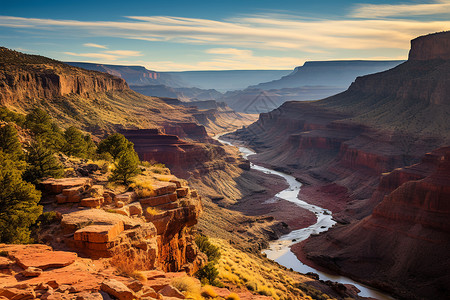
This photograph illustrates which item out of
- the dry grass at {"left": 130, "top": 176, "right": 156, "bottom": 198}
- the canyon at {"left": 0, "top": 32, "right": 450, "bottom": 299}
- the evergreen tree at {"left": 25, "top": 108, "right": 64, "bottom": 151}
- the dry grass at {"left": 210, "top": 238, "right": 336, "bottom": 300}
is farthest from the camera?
the evergreen tree at {"left": 25, "top": 108, "right": 64, "bottom": 151}

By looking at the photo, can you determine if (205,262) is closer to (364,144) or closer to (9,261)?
(9,261)

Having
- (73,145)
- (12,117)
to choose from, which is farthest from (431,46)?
(12,117)

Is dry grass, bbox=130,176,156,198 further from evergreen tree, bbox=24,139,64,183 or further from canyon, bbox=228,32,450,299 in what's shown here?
canyon, bbox=228,32,450,299

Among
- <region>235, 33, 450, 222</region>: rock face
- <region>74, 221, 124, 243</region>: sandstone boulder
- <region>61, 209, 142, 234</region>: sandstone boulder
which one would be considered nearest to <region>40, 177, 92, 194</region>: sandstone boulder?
<region>61, 209, 142, 234</region>: sandstone boulder

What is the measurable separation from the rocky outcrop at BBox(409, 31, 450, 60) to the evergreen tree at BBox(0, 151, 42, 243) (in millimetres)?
135358

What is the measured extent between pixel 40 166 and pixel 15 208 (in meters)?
5.83

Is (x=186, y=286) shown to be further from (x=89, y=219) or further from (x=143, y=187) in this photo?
(x=143, y=187)

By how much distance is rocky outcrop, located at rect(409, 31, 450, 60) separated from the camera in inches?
4850

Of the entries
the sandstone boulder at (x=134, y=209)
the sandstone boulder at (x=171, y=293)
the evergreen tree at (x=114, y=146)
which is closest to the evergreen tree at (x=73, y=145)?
the evergreen tree at (x=114, y=146)

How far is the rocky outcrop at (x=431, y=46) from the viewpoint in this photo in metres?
123

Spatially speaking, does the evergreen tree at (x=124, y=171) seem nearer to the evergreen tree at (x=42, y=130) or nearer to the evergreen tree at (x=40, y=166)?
the evergreen tree at (x=40, y=166)

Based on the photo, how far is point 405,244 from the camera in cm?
4944

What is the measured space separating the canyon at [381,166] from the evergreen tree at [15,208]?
4137 centimetres

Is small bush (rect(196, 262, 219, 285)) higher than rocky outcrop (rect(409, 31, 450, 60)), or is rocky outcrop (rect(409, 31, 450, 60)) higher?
rocky outcrop (rect(409, 31, 450, 60))
